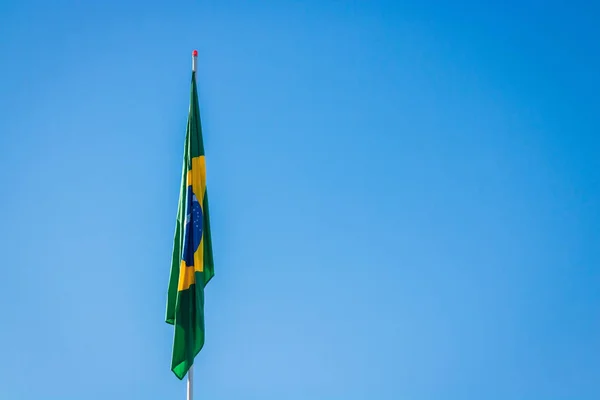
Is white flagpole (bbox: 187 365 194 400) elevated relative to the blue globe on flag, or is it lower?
lower

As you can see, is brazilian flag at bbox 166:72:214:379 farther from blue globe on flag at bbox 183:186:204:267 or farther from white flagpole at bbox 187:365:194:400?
white flagpole at bbox 187:365:194:400

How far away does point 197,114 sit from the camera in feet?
77.2

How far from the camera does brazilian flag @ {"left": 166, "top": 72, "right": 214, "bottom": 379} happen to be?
72.3ft

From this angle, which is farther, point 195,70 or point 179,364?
point 195,70

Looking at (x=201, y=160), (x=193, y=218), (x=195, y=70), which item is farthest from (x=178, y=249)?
(x=195, y=70)

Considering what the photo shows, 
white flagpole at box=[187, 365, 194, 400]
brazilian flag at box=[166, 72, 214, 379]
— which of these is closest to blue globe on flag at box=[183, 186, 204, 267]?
brazilian flag at box=[166, 72, 214, 379]

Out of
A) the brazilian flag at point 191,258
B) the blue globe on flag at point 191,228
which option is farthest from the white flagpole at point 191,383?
the blue globe on flag at point 191,228

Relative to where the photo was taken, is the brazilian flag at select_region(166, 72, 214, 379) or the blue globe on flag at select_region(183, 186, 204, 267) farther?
the blue globe on flag at select_region(183, 186, 204, 267)

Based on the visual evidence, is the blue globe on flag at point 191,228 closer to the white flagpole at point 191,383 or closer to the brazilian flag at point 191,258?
the brazilian flag at point 191,258

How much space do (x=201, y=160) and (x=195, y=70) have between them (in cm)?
242

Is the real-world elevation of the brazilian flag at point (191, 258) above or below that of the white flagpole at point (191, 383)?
above

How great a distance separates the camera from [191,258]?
2253 cm

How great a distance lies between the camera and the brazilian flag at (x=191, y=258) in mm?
22031

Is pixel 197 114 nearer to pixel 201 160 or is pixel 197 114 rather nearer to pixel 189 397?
pixel 201 160
